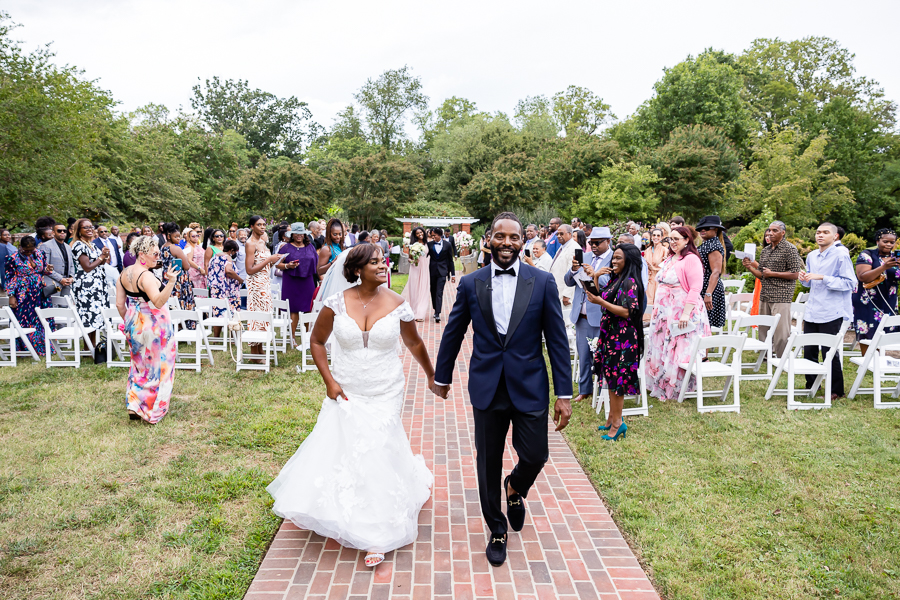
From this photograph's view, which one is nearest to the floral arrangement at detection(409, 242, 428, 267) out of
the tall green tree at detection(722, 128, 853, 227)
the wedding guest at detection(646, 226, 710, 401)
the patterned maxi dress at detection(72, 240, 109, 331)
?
the patterned maxi dress at detection(72, 240, 109, 331)

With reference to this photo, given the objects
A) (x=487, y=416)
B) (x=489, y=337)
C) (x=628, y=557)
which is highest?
(x=489, y=337)

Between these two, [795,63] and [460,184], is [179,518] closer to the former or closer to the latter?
[460,184]

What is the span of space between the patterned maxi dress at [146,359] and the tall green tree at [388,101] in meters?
51.6

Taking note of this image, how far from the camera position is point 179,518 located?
422 centimetres

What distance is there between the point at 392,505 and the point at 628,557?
1.61m

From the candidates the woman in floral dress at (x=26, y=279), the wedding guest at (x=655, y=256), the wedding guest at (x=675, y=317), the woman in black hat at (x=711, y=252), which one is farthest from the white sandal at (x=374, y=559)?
the woman in floral dress at (x=26, y=279)

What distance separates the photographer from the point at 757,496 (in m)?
4.50

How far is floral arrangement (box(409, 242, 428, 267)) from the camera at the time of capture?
12.1m

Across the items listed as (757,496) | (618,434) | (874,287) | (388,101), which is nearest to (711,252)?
(874,287)

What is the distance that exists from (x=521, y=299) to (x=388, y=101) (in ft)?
186

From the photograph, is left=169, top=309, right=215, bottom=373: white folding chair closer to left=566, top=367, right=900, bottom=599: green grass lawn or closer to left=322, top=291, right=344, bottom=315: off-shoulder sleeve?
left=322, top=291, right=344, bottom=315: off-shoulder sleeve

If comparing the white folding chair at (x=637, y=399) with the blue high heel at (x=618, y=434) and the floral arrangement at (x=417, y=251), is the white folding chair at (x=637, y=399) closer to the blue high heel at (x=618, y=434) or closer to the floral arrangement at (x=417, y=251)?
the blue high heel at (x=618, y=434)

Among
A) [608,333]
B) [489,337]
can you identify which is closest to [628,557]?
[489,337]

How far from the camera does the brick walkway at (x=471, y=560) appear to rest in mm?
3326
